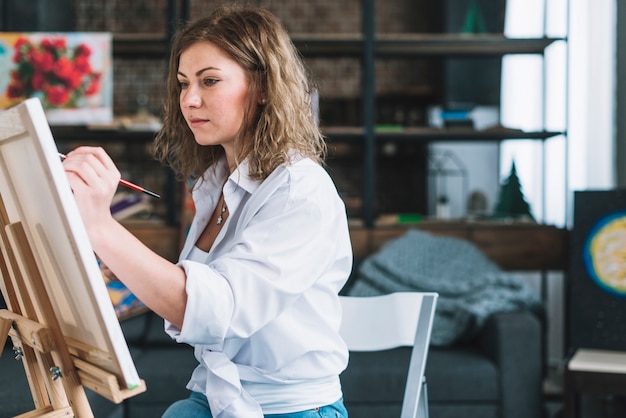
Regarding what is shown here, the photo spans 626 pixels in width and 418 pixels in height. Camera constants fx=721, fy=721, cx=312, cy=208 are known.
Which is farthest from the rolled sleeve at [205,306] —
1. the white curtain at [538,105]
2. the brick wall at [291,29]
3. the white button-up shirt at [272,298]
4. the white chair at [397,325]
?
the brick wall at [291,29]

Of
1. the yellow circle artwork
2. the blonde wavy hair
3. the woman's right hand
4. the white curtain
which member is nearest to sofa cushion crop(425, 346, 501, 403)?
the yellow circle artwork

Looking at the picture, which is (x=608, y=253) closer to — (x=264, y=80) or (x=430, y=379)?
(x=430, y=379)

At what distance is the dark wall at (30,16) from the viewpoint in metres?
3.49

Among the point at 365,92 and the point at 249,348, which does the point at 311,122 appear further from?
the point at 365,92

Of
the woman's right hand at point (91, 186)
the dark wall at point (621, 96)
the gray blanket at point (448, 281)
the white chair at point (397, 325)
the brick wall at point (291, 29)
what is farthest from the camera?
the brick wall at point (291, 29)

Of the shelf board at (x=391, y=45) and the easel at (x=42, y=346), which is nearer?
→ the easel at (x=42, y=346)

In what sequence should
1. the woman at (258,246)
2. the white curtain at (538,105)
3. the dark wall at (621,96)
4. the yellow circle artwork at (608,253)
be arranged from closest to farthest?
the woman at (258,246) < the yellow circle artwork at (608,253) < the dark wall at (621,96) < the white curtain at (538,105)

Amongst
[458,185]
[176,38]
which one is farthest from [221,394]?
[458,185]

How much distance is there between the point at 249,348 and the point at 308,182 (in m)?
0.30

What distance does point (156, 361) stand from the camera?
8.48 ft

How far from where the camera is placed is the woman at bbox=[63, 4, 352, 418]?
1.05 metres

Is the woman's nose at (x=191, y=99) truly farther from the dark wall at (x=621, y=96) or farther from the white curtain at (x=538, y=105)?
the white curtain at (x=538, y=105)

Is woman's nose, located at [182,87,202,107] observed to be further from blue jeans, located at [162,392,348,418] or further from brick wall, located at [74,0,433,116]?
brick wall, located at [74,0,433,116]

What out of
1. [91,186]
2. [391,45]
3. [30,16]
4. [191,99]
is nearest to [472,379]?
[391,45]
